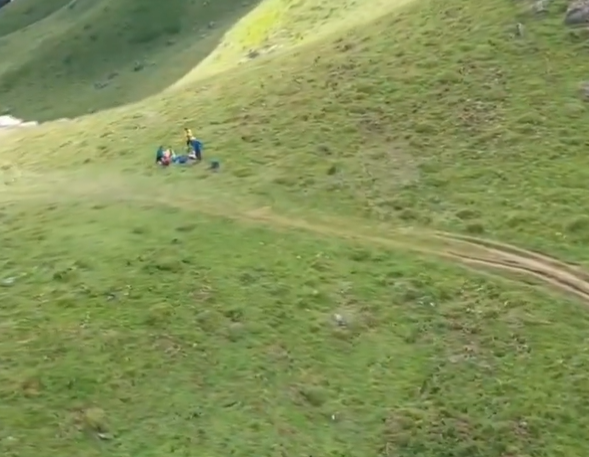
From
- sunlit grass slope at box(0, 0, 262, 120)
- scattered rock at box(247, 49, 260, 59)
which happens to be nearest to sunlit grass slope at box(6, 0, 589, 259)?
scattered rock at box(247, 49, 260, 59)

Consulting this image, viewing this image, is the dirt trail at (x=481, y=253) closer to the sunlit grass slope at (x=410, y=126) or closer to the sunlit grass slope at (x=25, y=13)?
the sunlit grass slope at (x=410, y=126)

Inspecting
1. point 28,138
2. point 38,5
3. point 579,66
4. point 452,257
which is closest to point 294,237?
point 452,257

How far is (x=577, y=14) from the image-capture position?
1934 inches

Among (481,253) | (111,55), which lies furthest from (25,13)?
(481,253)

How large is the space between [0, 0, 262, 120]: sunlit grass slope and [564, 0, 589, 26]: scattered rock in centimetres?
4057

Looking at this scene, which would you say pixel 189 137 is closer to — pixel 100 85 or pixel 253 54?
pixel 253 54

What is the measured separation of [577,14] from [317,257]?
24936 millimetres

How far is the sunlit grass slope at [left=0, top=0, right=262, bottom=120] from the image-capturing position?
3317 inches

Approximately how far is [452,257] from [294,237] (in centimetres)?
654

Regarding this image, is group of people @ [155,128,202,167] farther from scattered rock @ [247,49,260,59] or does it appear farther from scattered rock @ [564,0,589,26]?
scattered rock @ [247,49,260,59]

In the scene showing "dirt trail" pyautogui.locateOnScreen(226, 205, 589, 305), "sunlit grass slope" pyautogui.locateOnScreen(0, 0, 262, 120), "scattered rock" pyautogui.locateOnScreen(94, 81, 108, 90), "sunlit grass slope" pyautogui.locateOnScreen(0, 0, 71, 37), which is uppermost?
"sunlit grass slope" pyautogui.locateOnScreen(0, 0, 71, 37)

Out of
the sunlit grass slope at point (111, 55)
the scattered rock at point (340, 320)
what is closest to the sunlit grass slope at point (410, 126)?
the scattered rock at point (340, 320)

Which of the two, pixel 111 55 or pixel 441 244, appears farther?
pixel 111 55

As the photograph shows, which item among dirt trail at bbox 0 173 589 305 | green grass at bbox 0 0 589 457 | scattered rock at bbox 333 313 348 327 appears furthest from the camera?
dirt trail at bbox 0 173 589 305
